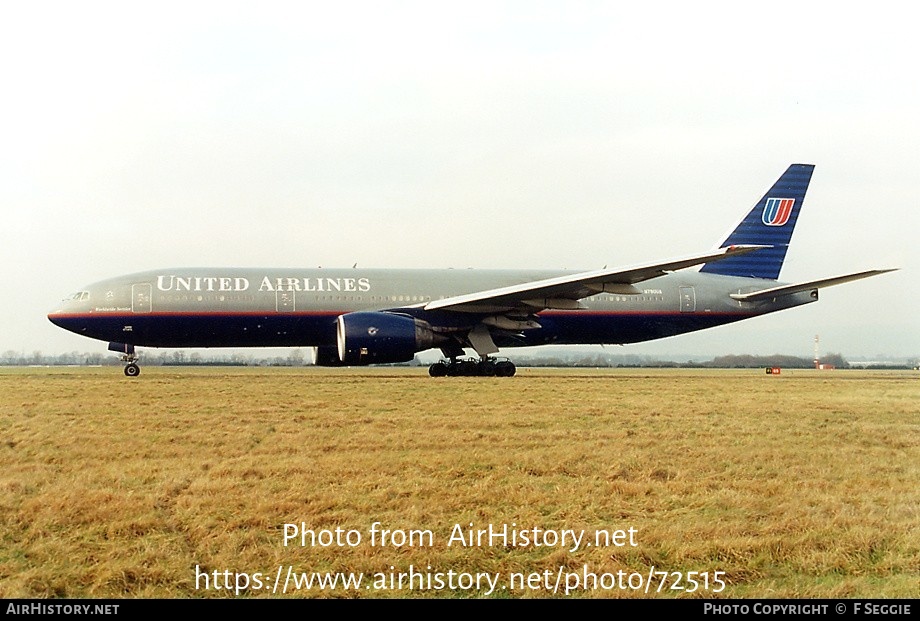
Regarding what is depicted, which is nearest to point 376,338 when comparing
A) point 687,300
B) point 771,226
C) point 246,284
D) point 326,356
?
point 326,356

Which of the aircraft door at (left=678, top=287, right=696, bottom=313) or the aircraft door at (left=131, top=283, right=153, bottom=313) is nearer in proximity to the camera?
the aircraft door at (left=131, top=283, right=153, bottom=313)

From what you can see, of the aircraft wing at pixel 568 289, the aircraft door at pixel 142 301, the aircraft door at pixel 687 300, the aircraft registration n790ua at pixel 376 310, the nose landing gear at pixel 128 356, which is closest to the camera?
the aircraft wing at pixel 568 289

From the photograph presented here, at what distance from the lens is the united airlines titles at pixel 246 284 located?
22.1 meters

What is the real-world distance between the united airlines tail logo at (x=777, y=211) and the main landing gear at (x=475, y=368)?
427 inches

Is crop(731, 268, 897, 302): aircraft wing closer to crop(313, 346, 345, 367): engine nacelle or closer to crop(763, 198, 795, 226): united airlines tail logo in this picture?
crop(763, 198, 795, 226): united airlines tail logo

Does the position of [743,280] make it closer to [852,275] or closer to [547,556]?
[852,275]

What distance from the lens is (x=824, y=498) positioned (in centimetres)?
617

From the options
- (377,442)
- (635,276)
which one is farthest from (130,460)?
(635,276)

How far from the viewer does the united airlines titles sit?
22109 mm

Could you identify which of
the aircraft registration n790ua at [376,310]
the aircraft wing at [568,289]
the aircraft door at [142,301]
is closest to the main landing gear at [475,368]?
the aircraft registration n790ua at [376,310]

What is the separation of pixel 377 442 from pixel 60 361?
55.5 m

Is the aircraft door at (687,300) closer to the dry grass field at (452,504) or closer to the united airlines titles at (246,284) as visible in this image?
the united airlines titles at (246,284)

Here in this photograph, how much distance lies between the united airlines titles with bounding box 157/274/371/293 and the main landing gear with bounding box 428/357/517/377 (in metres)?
3.07

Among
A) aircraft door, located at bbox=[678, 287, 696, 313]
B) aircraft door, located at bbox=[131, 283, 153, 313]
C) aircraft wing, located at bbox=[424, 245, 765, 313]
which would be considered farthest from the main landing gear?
aircraft door, located at bbox=[131, 283, 153, 313]
